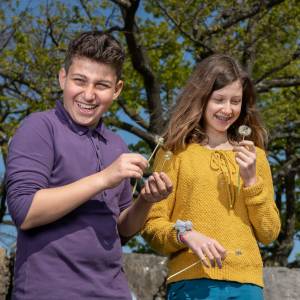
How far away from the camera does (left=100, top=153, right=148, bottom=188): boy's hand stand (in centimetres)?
200

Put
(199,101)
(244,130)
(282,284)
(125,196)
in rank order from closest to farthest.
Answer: (125,196), (244,130), (199,101), (282,284)

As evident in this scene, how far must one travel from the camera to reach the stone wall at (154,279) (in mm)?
5008

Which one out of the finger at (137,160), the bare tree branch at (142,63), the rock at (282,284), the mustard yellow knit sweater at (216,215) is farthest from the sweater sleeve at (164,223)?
the bare tree branch at (142,63)

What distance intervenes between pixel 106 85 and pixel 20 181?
531 mm

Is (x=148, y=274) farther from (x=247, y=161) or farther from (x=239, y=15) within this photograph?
(x=239, y=15)

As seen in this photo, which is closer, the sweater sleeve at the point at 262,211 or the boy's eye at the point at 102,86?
the boy's eye at the point at 102,86

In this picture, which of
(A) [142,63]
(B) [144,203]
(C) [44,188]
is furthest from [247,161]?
(A) [142,63]

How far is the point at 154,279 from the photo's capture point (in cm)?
565

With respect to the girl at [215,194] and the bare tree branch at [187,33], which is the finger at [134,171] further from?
the bare tree branch at [187,33]

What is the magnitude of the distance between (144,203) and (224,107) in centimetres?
77

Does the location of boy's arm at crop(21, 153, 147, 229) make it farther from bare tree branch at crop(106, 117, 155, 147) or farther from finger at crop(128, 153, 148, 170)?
bare tree branch at crop(106, 117, 155, 147)

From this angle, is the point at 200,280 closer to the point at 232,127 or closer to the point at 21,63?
the point at 232,127

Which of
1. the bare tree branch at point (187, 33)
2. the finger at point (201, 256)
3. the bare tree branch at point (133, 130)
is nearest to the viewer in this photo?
the finger at point (201, 256)

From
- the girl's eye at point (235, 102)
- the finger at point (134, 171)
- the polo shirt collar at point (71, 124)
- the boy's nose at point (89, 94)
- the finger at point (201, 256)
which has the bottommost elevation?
the finger at point (201, 256)
